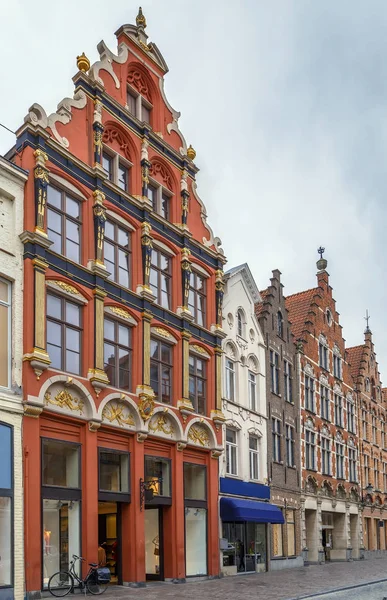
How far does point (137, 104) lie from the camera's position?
97.3ft

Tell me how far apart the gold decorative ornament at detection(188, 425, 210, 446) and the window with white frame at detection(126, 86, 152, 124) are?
37.7ft

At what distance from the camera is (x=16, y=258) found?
22328mm

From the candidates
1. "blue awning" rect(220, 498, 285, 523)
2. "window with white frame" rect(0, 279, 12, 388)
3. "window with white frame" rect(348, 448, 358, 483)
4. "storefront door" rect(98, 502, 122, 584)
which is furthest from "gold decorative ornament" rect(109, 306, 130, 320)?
"window with white frame" rect(348, 448, 358, 483)

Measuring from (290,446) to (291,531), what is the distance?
4017 mm

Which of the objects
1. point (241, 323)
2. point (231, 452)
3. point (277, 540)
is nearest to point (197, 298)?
point (241, 323)

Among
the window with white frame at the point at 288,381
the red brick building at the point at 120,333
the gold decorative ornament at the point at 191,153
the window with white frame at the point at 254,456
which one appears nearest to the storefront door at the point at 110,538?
the red brick building at the point at 120,333

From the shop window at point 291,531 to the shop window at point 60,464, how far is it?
16814 mm

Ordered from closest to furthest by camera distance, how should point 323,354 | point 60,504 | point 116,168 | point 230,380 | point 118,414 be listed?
1. point 60,504
2. point 118,414
3. point 116,168
4. point 230,380
5. point 323,354

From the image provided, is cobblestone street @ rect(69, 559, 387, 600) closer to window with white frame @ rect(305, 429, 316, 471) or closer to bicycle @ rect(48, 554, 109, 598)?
bicycle @ rect(48, 554, 109, 598)

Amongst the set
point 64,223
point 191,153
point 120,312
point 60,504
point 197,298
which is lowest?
point 60,504

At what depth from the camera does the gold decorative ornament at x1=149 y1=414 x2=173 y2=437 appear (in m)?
27.2

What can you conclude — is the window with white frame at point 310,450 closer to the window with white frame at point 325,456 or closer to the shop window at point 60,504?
the window with white frame at point 325,456

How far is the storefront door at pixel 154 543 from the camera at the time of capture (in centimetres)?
2733

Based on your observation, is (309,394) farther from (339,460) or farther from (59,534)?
(59,534)
